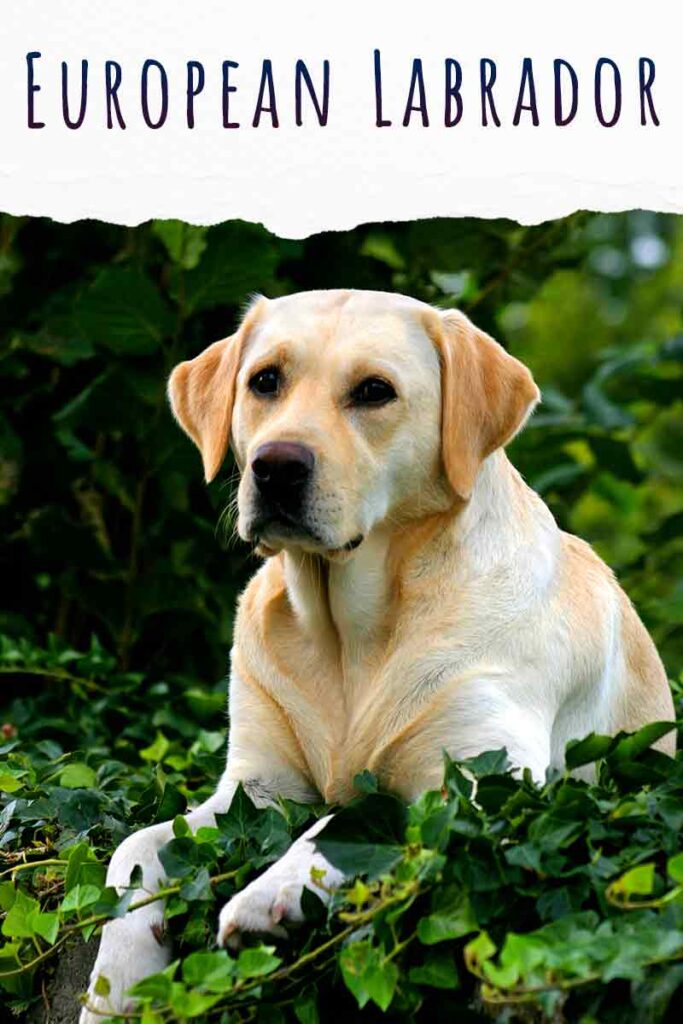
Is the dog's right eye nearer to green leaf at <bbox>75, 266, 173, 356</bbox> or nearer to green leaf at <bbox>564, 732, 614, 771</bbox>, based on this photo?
green leaf at <bbox>564, 732, 614, 771</bbox>

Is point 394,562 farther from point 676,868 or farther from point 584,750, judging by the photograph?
point 676,868

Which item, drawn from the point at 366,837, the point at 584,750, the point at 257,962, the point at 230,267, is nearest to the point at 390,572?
the point at 584,750

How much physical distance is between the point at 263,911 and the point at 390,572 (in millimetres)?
1029

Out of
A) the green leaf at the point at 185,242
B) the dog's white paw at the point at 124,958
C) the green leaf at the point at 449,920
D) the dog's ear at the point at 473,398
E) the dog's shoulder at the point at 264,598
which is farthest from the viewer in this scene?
the green leaf at the point at 185,242

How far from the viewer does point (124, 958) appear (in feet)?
10.6

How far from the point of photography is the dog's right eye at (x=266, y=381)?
3824 mm

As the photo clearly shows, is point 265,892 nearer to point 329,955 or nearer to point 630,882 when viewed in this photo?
point 329,955

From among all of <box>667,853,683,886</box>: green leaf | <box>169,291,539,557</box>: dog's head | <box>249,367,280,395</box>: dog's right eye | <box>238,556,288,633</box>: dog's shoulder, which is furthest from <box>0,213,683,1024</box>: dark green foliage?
<box>249,367,280,395</box>: dog's right eye

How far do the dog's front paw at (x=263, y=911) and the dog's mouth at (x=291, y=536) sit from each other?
79 centimetres

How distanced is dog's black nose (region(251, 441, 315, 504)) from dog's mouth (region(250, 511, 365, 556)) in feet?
0.20

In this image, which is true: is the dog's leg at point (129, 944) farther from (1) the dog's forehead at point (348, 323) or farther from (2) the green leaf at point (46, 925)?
(1) the dog's forehead at point (348, 323)

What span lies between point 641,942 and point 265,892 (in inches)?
31.2

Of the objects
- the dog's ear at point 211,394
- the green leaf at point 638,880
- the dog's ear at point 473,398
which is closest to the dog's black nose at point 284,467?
the dog's ear at point 473,398

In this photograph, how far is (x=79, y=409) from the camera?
20.2 ft
